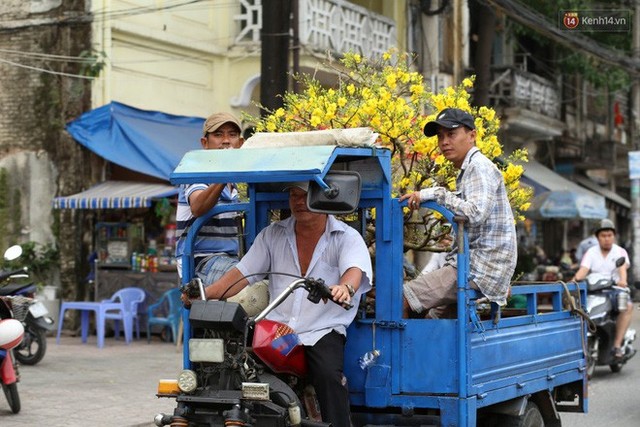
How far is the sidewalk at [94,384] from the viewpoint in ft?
31.0

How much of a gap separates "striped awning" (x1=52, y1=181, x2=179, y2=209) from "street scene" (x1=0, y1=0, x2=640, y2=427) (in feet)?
0.24

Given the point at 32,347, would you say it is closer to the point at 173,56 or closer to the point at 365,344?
the point at 173,56

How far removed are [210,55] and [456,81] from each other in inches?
250

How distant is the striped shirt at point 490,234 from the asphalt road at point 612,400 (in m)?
3.92

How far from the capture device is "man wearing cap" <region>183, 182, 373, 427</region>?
5.40 meters

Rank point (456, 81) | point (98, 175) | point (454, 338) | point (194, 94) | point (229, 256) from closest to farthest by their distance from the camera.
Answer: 1. point (454, 338)
2. point (229, 256)
3. point (98, 175)
4. point (194, 94)
5. point (456, 81)

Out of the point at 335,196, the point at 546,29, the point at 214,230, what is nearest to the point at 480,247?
the point at 335,196

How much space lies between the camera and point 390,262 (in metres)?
5.88

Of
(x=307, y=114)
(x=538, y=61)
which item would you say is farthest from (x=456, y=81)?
(x=307, y=114)

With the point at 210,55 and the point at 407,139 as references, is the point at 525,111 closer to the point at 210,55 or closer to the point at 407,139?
the point at 210,55

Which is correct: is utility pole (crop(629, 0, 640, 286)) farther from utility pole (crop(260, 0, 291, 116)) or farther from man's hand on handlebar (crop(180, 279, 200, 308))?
man's hand on handlebar (crop(180, 279, 200, 308))

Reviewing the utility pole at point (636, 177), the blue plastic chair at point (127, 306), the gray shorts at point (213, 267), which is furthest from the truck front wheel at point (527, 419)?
the utility pole at point (636, 177)

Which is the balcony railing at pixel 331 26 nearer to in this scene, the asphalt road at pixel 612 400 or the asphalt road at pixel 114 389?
the asphalt road at pixel 114 389

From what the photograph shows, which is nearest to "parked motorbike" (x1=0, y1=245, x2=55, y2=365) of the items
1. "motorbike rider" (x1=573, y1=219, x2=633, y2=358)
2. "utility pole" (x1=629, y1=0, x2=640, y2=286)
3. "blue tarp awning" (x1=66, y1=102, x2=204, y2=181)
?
"blue tarp awning" (x1=66, y1=102, x2=204, y2=181)
